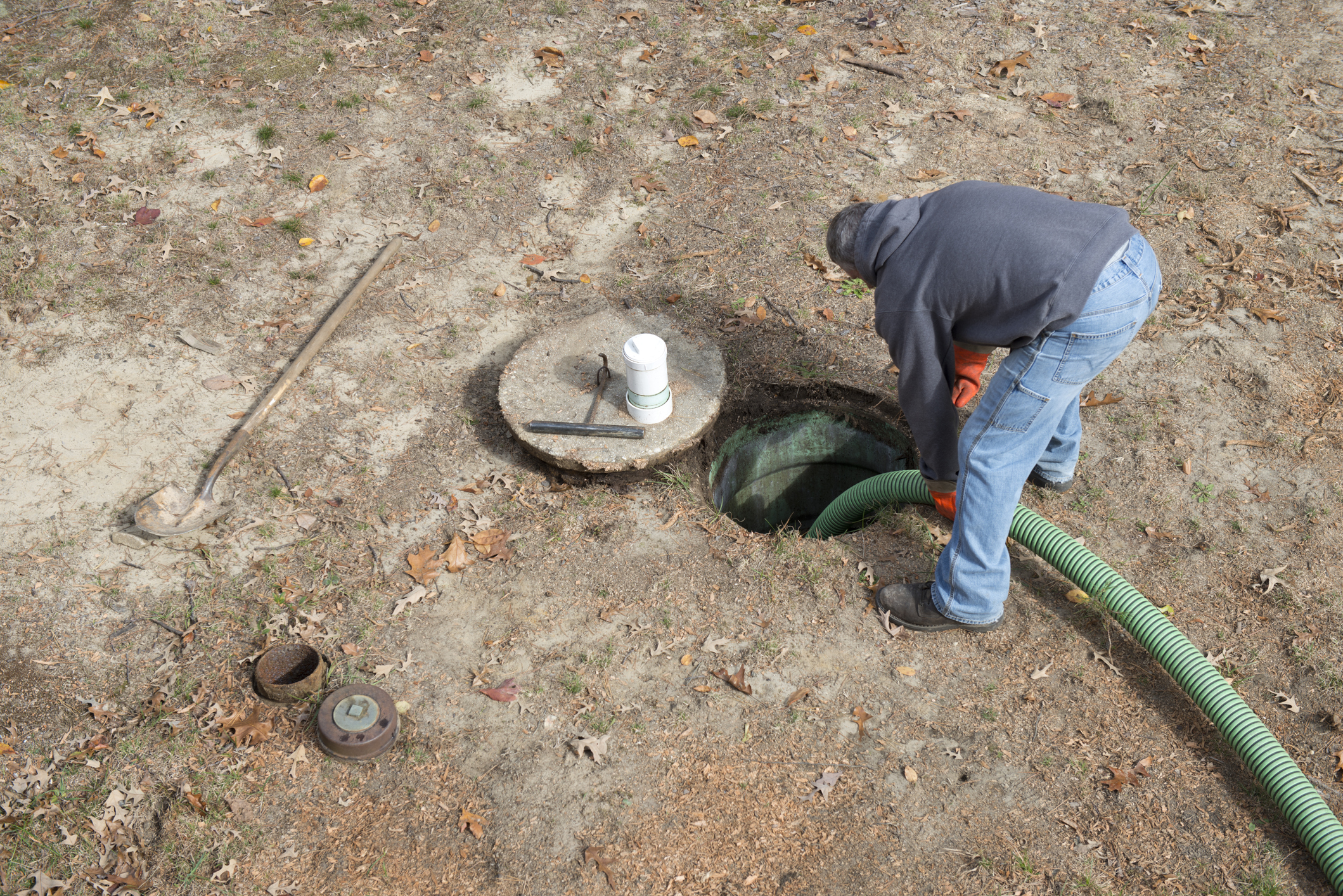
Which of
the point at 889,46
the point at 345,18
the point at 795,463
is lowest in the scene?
the point at 795,463

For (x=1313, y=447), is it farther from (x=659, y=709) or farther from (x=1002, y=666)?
(x=659, y=709)

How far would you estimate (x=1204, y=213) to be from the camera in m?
6.77

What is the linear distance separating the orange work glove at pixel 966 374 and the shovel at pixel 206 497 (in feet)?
13.1

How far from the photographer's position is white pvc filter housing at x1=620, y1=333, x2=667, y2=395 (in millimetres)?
4465

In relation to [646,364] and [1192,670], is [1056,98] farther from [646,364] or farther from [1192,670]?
[1192,670]

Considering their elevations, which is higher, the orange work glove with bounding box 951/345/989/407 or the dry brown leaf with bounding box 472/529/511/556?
the orange work glove with bounding box 951/345/989/407

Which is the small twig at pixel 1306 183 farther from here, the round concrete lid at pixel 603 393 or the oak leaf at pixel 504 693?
the oak leaf at pixel 504 693

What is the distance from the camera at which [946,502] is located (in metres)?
4.50

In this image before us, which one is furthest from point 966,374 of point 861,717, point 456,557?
point 456,557

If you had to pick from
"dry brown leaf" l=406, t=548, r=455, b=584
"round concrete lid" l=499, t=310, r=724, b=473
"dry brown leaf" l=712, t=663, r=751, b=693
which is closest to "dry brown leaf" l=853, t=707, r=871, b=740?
"dry brown leaf" l=712, t=663, r=751, b=693

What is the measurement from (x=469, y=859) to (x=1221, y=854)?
325 cm

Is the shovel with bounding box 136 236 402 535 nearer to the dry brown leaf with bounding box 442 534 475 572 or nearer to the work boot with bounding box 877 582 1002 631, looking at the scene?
the dry brown leaf with bounding box 442 534 475 572

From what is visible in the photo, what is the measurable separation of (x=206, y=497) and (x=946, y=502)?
4126 millimetres

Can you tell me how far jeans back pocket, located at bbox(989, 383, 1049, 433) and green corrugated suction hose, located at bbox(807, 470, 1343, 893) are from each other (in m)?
0.92
